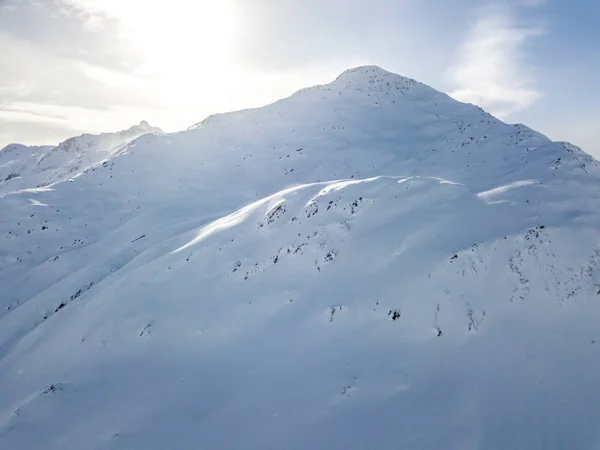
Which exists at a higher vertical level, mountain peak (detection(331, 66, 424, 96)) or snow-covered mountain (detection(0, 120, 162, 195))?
mountain peak (detection(331, 66, 424, 96))

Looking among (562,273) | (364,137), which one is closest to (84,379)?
(562,273)

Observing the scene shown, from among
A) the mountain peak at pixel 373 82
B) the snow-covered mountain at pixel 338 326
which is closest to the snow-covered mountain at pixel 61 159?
the mountain peak at pixel 373 82

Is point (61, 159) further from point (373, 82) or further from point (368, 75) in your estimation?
point (373, 82)

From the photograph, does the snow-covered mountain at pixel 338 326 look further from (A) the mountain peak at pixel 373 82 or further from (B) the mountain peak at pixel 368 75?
(B) the mountain peak at pixel 368 75

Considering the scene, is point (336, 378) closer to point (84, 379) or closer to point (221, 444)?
point (221, 444)

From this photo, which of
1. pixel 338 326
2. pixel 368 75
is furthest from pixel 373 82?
pixel 338 326

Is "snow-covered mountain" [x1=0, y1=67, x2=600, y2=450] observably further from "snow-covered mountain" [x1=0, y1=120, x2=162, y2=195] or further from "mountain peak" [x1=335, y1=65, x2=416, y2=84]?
"snow-covered mountain" [x1=0, y1=120, x2=162, y2=195]

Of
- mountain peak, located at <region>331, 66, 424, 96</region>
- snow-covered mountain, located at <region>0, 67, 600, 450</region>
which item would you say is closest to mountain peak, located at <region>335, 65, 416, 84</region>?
mountain peak, located at <region>331, 66, 424, 96</region>
